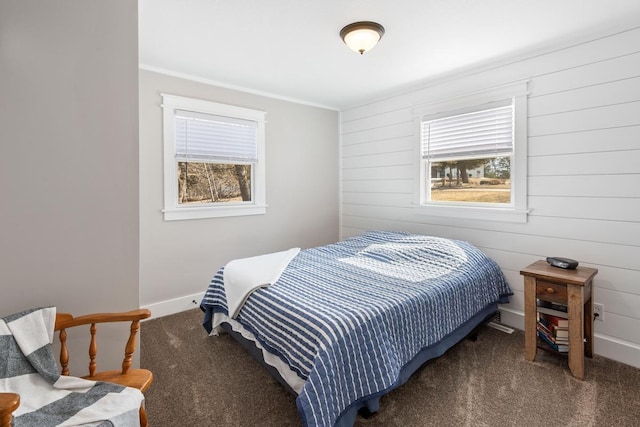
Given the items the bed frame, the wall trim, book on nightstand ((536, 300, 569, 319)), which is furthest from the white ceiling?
the bed frame

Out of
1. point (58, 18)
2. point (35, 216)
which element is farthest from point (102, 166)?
point (58, 18)

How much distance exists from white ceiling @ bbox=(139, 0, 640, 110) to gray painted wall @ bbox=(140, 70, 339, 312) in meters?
0.44

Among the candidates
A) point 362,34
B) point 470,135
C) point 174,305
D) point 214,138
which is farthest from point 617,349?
point 214,138

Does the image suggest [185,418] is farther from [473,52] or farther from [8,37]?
[473,52]

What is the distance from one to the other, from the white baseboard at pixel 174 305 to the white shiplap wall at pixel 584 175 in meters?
2.85

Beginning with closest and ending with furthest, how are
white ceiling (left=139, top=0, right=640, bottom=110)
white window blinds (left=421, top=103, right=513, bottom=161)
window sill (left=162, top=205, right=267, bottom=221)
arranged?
white ceiling (left=139, top=0, right=640, bottom=110)
white window blinds (left=421, top=103, right=513, bottom=161)
window sill (left=162, top=205, right=267, bottom=221)

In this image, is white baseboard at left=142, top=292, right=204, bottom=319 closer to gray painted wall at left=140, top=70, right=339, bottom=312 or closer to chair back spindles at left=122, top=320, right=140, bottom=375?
gray painted wall at left=140, top=70, right=339, bottom=312

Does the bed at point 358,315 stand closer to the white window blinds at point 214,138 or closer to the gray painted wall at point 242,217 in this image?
the gray painted wall at point 242,217

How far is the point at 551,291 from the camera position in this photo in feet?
7.25

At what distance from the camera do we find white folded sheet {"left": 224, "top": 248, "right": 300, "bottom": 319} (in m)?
2.22

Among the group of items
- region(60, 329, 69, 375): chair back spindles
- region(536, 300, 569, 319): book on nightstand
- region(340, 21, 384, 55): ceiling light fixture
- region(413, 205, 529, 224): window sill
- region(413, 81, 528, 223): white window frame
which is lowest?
region(536, 300, 569, 319): book on nightstand

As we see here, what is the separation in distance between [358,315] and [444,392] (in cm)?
84

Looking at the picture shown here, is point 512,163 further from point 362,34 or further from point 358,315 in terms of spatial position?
point 358,315

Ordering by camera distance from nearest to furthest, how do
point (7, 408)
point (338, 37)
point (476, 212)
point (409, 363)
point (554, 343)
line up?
1. point (7, 408)
2. point (409, 363)
3. point (554, 343)
4. point (338, 37)
5. point (476, 212)
